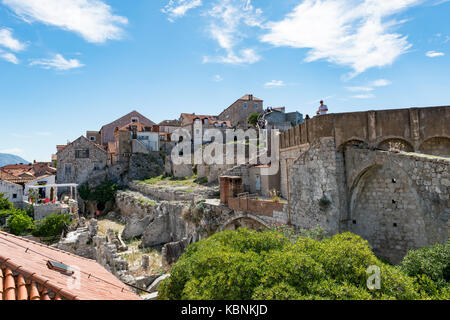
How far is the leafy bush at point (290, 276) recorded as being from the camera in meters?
4.45

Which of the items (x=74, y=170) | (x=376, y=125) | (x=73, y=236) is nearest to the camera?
(x=376, y=125)

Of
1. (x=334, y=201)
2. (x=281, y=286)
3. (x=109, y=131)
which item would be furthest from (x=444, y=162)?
(x=109, y=131)

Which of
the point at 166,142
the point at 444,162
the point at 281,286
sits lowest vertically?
the point at 281,286

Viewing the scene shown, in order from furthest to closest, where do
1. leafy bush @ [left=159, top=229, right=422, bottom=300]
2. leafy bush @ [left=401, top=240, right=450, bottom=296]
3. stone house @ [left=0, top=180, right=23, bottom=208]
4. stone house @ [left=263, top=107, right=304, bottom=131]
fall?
stone house @ [left=263, top=107, right=304, bottom=131] → stone house @ [left=0, top=180, right=23, bottom=208] → leafy bush @ [left=401, top=240, right=450, bottom=296] → leafy bush @ [left=159, top=229, right=422, bottom=300]

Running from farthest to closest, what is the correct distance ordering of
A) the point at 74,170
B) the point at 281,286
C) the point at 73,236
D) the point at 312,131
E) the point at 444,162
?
the point at 74,170, the point at 73,236, the point at 312,131, the point at 444,162, the point at 281,286

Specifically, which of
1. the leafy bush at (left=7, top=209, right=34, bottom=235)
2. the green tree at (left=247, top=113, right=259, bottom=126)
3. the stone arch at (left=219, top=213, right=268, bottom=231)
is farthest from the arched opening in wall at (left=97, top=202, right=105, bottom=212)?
the green tree at (left=247, top=113, right=259, bottom=126)

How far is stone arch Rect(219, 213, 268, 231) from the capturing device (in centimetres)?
1496

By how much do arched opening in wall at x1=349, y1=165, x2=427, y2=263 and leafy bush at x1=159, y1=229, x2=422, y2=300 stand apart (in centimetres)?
447

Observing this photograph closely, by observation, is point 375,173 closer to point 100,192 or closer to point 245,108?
point 100,192

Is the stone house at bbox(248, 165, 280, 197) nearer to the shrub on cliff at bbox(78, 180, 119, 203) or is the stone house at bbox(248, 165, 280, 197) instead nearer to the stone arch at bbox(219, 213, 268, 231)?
the stone arch at bbox(219, 213, 268, 231)

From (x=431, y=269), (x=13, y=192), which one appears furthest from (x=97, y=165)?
(x=431, y=269)

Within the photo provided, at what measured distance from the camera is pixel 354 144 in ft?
32.8
